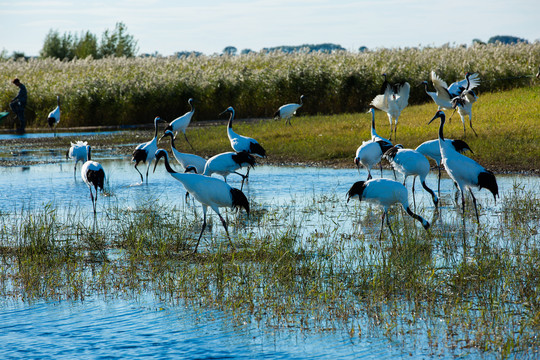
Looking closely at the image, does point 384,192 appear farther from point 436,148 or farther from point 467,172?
point 436,148

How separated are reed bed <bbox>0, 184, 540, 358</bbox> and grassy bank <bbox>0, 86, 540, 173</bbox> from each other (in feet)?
17.9

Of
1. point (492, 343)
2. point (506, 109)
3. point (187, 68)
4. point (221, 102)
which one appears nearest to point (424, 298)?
point (492, 343)

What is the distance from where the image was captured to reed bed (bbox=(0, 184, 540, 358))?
515cm

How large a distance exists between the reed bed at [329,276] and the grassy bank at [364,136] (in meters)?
5.44

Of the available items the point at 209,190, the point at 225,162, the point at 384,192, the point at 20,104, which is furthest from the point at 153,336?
the point at 20,104

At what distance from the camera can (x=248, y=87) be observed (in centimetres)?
2659

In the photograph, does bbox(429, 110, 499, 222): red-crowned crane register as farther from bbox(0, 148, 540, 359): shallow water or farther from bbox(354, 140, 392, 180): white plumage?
bbox(0, 148, 540, 359): shallow water

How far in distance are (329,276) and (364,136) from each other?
10.4 meters

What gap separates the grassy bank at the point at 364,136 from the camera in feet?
44.2

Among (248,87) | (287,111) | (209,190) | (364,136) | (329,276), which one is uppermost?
(248,87)

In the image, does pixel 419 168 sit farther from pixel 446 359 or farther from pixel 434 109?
pixel 434 109

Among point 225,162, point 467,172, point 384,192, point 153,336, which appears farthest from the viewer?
point 225,162

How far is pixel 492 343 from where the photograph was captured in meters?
4.70

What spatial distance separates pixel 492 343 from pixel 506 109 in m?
15.6
